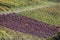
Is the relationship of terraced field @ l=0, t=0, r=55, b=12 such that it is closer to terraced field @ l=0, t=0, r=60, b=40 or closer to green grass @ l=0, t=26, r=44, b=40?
terraced field @ l=0, t=0, r=60, b=40

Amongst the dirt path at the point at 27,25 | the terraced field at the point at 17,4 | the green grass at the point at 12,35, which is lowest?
the terraced field at the point at 17,4

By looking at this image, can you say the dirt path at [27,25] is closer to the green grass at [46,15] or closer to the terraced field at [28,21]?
the terraced field at [28,21]

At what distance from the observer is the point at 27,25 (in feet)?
73.8

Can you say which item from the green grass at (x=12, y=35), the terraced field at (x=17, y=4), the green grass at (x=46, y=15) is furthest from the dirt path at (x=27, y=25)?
the terraced field at (x=17, y=4)

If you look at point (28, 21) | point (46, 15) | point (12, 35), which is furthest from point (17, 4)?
point (12, 35)

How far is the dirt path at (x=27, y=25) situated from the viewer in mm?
21078

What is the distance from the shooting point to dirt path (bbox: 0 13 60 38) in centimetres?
2108

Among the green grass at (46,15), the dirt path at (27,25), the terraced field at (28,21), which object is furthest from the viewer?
the green grass at (46,15)

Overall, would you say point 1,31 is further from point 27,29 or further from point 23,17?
point 23,17

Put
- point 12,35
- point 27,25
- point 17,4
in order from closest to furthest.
Result: point 12,35 → point 27,25 → point 17,4

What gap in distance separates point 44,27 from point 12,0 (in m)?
10.5

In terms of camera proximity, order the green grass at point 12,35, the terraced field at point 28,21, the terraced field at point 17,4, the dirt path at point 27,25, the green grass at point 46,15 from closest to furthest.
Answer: the green grass at point 12,35
the terraced field at point 28,21
the dirt path at point 27,25
the green grass at point 46,15
the terraced field at point 17,4

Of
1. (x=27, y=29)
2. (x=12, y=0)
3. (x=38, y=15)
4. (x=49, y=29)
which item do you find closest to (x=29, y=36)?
(x=27, y=29)

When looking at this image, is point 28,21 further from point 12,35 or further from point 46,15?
point 12,35
